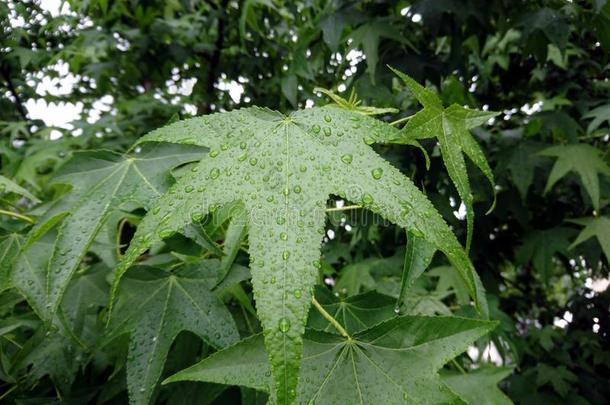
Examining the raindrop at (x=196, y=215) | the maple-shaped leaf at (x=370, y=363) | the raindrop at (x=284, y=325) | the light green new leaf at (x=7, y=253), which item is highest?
the raindrop at (x=196, y=215)

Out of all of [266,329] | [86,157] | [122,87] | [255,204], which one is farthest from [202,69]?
[266,329]

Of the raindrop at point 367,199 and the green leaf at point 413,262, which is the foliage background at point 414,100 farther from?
the raindrop at point 367,199

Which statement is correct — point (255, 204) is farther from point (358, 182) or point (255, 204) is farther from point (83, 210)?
point (83, 210)

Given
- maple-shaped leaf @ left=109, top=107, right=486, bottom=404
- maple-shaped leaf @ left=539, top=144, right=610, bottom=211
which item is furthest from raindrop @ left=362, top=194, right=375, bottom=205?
maple-shaped leaf @ left=539, top=144, right=610, bottom=211

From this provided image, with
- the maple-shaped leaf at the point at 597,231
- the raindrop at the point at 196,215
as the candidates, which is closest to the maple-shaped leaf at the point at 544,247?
the maple-shaped leaf at the point at 597,231

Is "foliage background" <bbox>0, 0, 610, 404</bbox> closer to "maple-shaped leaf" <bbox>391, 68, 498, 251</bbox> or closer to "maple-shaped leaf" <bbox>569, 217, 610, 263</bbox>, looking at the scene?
"maple-shaped leaf" <bbox>569, 217, 610, 263</bbox>

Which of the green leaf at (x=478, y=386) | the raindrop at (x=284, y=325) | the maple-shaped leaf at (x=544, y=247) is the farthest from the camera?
the maple-shaped leaf at (x=544, y=247)
